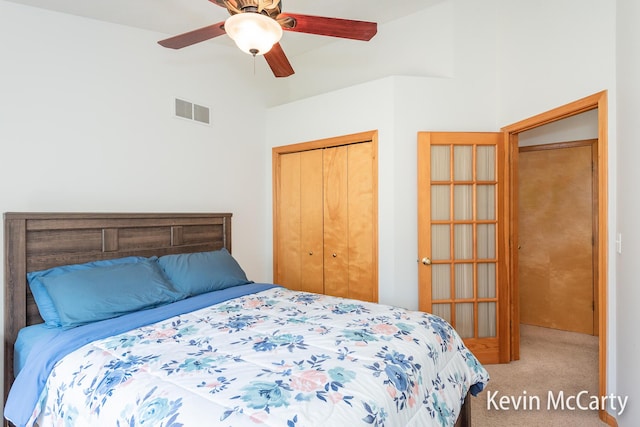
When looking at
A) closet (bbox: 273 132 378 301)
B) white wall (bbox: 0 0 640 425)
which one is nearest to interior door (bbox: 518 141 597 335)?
white wall (bbox: 0 0 640 425)

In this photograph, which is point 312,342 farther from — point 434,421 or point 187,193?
point 187,193

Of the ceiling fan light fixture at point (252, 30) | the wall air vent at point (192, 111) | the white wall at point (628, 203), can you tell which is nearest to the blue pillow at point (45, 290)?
the wall air vent at point (192, 111)

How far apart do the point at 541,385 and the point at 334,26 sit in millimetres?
2938

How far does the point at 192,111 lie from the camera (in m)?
3.09

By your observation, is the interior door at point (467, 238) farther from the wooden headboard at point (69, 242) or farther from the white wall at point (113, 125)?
the wooden headboard at point (69, 242)

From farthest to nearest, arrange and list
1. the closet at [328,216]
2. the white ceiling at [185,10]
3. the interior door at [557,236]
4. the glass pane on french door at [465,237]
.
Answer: the interior door at [557,236] < the closet at [328,216] < the glass pane on french door at [465,237] < the white ceiling at [185,10]

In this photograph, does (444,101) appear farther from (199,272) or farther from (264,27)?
(199,272)

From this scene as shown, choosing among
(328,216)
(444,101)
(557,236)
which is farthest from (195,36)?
(557,236)

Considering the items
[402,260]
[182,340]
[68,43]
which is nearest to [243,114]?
[68,43]

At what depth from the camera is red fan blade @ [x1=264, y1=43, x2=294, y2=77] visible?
1.97 metres

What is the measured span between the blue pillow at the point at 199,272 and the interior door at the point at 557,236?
3.40 m

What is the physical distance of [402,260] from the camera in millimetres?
2955

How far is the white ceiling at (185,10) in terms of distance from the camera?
2.38m

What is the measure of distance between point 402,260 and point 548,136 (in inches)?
96.6
